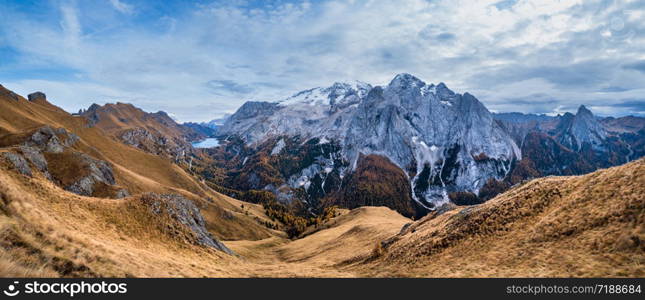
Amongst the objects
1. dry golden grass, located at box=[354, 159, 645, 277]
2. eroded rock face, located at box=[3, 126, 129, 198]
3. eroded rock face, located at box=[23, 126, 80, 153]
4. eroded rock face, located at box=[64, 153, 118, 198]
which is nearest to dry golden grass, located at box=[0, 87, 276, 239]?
eroded rock face, located at box=[3, 126, 129, 198]

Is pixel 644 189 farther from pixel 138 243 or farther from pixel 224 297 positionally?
pixel 138 243

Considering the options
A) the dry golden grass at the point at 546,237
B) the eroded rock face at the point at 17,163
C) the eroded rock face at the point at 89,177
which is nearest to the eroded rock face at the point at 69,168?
the eroded rock face at the point at 89,177

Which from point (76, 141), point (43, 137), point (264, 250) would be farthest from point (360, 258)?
point (76, 141)

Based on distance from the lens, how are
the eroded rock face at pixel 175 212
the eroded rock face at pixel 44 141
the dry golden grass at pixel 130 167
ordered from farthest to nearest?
the dry golden grass at pixel 130 167 → the eroded rock face at pixel 44 141 → the eroded rock face at pixel 175 212

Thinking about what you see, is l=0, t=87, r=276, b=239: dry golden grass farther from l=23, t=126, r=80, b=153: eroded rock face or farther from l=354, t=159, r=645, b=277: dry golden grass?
l=354, t=159, r=645, b=277: dry golden grass

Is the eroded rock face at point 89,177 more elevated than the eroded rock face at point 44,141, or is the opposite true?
the eroded rock face at point 44,141

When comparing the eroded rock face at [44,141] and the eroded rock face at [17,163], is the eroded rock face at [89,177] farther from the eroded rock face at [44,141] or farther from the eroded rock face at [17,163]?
the eroded rock face at [17,163]

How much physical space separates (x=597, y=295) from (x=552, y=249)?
7.64 m

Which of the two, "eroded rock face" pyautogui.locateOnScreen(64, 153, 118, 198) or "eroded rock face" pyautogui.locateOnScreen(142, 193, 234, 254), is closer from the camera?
"eroded rock face" pyautogui.locateOnScreen(142, 193, 234, 254)

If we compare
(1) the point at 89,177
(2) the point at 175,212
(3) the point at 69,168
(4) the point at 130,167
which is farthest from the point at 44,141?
(2) the point at 175,212

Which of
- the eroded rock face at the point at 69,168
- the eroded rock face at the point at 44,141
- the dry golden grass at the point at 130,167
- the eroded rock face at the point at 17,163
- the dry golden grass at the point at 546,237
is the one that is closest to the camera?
the dry golden grass at the point at 546,237

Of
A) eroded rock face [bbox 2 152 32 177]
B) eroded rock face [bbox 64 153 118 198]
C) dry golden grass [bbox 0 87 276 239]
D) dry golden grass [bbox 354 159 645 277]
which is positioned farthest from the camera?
dry golden grass [bbox 0 87 276 239]

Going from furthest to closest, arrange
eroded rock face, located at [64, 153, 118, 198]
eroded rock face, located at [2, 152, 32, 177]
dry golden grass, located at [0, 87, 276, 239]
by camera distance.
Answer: dry golden grass, located at [0, 87, 276, 239], eroded rock face, located at [64, 153, 118, 198], eroded rock face, located at [2, 152, 32, 177]

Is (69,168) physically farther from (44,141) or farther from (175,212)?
(175,212)
